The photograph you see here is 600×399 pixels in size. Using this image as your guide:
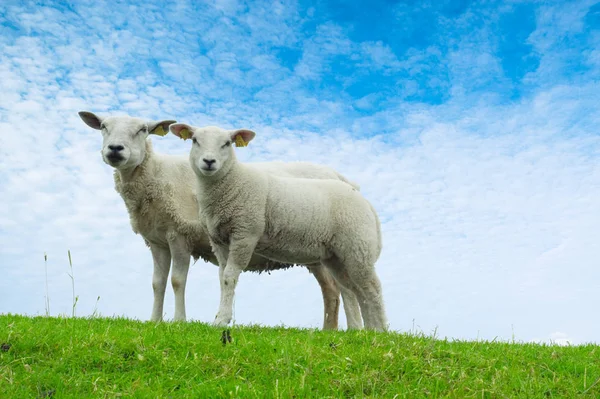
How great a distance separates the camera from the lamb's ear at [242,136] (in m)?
9.32

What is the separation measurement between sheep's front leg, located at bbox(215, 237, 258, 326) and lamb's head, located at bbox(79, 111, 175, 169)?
2.67 metres

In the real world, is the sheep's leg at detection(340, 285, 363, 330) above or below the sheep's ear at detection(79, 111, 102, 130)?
below

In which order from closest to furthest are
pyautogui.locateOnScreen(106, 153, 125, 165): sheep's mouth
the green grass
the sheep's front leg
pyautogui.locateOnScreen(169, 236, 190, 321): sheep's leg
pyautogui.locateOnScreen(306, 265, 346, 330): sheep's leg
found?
the green grass, the sheep's front leg, pyautogui.locateOnScreen(106, 153, 125, 165): sheep's mouth, pyautogui.locateOnScreen(169, 236, 190, 321): sheep's leg, pyautogui.locateOnScreen(306, 265, 346, 330): sheep's leg

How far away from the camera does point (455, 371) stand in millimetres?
6250

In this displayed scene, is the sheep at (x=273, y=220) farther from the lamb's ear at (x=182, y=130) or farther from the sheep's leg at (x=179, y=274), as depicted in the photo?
the sheep's leg at (x=179, y=274)

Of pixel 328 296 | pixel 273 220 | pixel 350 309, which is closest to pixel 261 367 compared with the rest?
pixel 273 220

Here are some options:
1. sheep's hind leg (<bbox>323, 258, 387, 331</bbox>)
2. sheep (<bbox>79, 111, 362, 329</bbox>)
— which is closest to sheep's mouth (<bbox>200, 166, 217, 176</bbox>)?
sheep (<bbox>79, 111, 362, 329</bbox>)

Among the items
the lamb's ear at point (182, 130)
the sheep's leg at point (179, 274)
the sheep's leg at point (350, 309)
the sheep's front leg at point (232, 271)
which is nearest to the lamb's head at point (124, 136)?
the lamb's ear at point (182, 130)

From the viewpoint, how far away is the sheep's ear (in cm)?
1087

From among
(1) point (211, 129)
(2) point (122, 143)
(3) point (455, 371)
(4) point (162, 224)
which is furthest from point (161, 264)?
(3) point (455, 371)

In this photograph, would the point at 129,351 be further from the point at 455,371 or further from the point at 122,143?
the point at 122,143

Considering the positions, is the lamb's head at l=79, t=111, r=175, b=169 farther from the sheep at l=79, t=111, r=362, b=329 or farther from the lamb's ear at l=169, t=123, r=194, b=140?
the lamb's ear at l=169, t=123, r=194, b=140

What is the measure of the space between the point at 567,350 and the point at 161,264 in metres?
7.26

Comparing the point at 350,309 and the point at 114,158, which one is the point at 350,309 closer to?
the point at 350,309
